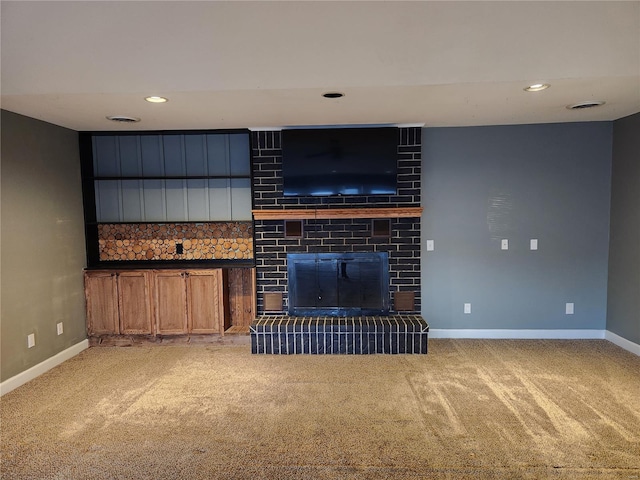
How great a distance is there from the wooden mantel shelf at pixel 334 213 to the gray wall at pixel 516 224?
13.6 inches

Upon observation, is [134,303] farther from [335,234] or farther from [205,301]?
[335,234]

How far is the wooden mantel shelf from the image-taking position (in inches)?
158

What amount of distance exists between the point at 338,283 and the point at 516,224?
193cm

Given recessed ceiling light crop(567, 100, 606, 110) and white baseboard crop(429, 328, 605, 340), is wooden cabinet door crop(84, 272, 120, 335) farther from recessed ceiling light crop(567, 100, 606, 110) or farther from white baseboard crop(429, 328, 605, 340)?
recessed ceiling light crop(567, 100, 606, 110)

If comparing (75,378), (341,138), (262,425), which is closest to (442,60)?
(341,138)

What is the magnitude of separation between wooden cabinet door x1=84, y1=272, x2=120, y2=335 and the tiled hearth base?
4.90ft

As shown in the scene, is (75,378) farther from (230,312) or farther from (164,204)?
(164,204)

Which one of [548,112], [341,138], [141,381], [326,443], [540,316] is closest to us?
[326,443]

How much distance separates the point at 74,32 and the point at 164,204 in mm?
2014

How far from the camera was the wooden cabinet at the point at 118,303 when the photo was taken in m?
4.14

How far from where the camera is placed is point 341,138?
3996 millimetres

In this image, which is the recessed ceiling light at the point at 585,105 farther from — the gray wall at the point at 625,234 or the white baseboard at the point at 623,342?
the white baseboard at the point at 623,342

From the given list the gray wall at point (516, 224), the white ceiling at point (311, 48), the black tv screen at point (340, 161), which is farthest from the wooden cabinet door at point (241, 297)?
the white ceiling at point (311, 48)

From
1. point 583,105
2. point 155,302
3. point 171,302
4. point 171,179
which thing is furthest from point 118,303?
point 583,105
